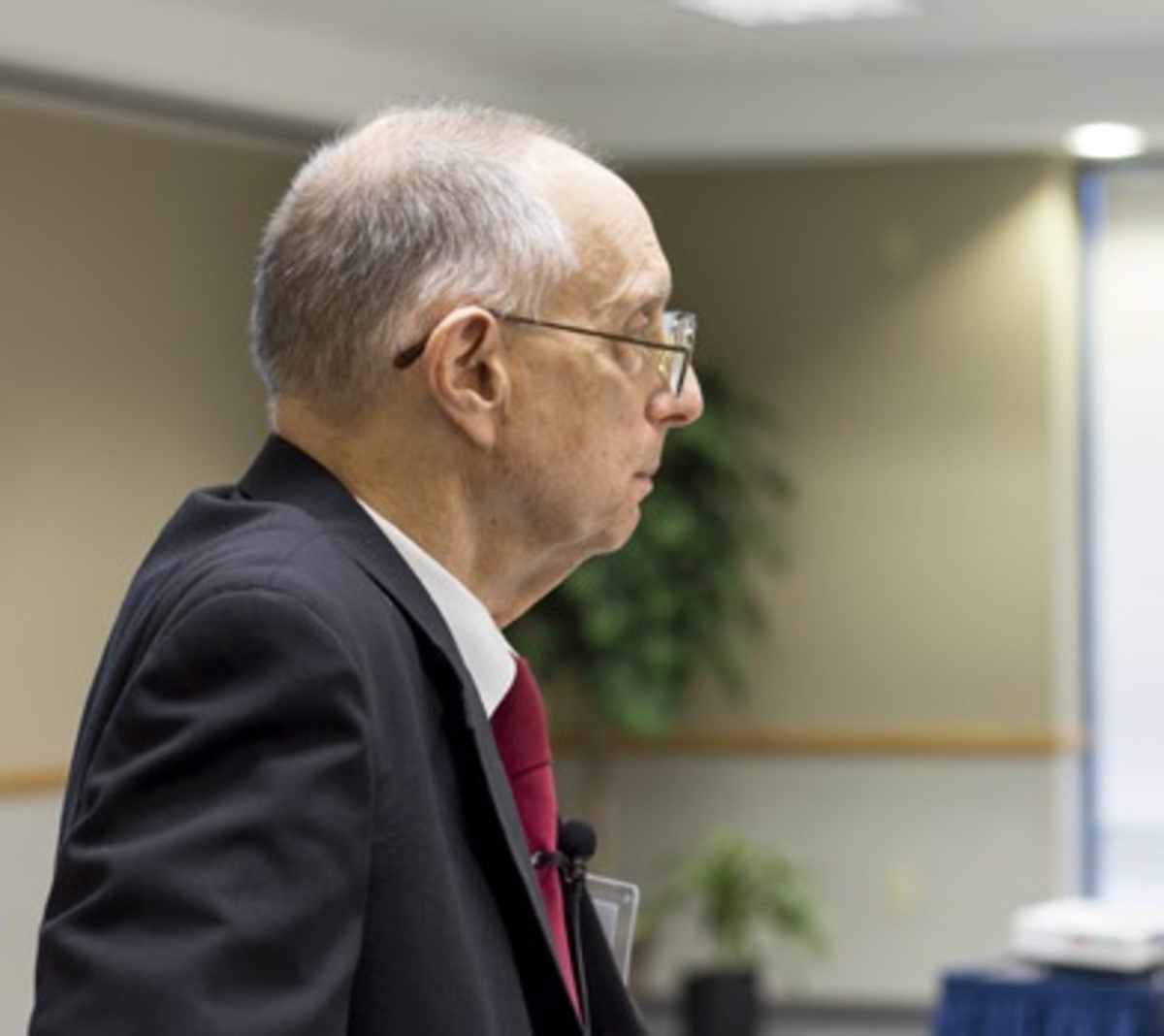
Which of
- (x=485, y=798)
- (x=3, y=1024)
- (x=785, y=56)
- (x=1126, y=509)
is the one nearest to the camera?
(x=485, y=798)

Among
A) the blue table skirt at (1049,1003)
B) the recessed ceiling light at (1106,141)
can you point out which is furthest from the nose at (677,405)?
the recessed ceiling light at (1106,141)

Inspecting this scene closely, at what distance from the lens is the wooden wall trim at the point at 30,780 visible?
710 cm

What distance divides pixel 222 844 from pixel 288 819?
0.11 feet

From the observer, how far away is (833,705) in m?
8.82

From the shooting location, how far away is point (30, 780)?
718cm

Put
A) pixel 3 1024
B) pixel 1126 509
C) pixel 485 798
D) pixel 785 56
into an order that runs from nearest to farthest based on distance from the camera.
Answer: pixel 485 798 → pixel 3 1024 → pixel 785 56 → pixel 1126 509

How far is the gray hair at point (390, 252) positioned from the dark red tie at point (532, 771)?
0.66 feet

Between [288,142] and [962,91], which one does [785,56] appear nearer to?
[962,91]

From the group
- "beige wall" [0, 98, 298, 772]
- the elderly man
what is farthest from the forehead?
"beige wall" [0, 98, 298, 772]

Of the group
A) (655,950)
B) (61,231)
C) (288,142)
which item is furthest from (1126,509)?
(61,231)

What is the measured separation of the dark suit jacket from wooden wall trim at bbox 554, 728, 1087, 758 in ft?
24.3

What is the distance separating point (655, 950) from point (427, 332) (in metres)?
7.70

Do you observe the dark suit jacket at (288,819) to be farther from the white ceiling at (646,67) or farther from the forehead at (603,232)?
the white ceiling at (646,67)

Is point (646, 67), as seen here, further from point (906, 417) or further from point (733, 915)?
point (733, 915)
